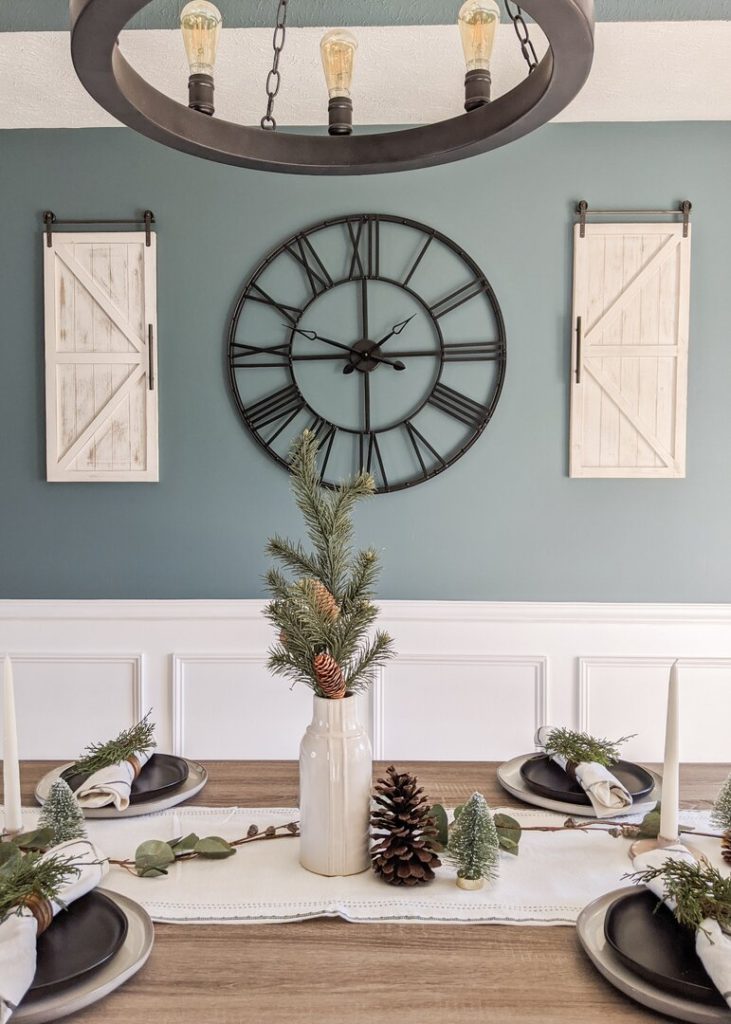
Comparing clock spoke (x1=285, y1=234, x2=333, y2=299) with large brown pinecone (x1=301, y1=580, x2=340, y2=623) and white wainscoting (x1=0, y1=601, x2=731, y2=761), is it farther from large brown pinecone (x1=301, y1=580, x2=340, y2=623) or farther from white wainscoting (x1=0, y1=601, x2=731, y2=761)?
large brown pinecone (x1=301, y1=580, x2=340, y2=623)

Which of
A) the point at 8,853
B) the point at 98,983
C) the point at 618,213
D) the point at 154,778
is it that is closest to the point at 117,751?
the point at 154,778

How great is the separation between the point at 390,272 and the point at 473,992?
7.38 feet

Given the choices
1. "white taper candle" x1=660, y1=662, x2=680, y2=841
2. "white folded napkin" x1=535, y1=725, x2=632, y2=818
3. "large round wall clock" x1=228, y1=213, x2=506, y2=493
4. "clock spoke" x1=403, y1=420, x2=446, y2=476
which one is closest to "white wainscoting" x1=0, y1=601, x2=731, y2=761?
"clock spoke" x1=403, y1=420, x2=446, y2=476

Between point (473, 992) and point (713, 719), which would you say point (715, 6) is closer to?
point (713, 719)

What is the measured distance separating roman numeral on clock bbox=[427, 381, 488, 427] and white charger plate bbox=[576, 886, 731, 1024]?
6.14 ft

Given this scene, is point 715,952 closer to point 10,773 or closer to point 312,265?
point 10,773

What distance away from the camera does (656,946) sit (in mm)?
920

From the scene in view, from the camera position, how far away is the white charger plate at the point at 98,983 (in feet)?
2.69

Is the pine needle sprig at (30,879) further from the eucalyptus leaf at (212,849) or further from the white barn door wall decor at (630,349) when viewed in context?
the white barn door wall decor at (630,349)

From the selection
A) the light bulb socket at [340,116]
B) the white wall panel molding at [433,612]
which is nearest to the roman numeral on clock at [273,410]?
the white wall panel molding at [433,612]

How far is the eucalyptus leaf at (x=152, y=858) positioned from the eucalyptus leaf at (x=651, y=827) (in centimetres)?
70

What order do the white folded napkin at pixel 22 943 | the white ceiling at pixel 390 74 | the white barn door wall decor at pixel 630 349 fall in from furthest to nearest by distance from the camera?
the white barn door wall decor at pixel 630 349 → the white ceiling at pixel 390 74 → the white folded napkin at pixel 22 943

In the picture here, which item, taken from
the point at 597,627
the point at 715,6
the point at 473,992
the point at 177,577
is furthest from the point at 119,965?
the point at 715,6

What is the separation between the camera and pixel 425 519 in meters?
2.75
